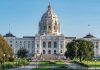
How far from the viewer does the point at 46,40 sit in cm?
17525

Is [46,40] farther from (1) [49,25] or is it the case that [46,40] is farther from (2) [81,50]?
(2) [81,50]

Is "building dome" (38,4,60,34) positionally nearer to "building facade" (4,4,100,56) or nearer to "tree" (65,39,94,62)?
"building facade" (4,4,100,56)

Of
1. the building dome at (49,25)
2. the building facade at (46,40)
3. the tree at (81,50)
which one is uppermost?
the building dome at (49,25)

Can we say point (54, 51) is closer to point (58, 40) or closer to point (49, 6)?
point (58, 40)

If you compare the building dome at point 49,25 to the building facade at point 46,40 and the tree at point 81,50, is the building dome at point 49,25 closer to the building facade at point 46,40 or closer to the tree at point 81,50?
the building facade at point 46,40

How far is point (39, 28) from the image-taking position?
184375 mm

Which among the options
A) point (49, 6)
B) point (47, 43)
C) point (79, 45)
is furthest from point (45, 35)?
point (79, 45)

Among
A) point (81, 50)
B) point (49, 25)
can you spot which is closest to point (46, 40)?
point (49, 25)

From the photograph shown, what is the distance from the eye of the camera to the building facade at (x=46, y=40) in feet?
572

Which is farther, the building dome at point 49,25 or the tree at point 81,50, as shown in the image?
the building dome at point 49,25

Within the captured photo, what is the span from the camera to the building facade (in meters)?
174

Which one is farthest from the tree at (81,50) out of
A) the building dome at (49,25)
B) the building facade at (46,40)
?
the building dome at (49,25)

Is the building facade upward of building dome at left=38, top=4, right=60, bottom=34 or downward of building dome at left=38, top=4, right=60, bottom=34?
downward

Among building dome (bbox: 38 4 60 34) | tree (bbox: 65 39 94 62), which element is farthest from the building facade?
tree (bbox: 65 39 94 62)
